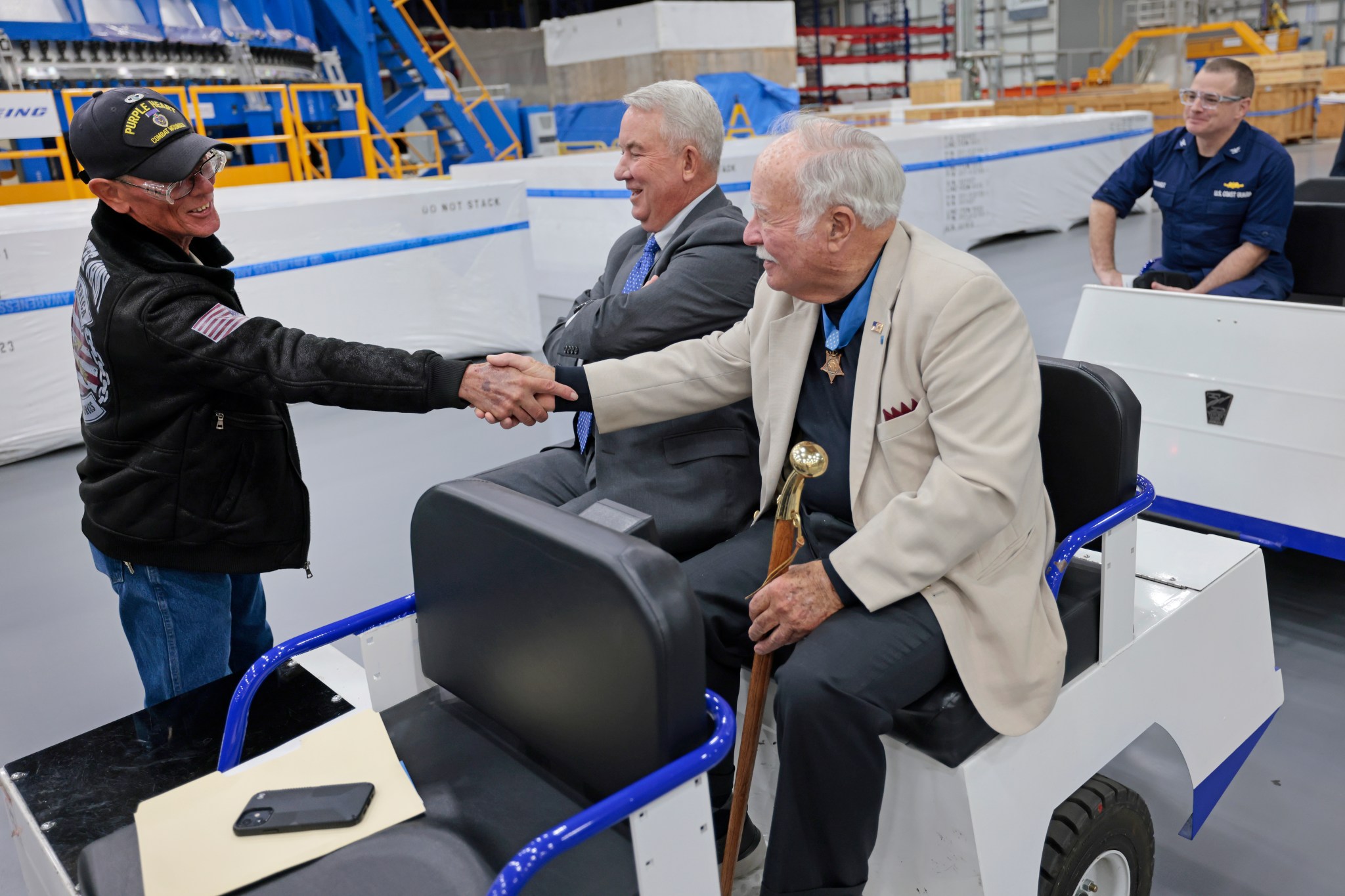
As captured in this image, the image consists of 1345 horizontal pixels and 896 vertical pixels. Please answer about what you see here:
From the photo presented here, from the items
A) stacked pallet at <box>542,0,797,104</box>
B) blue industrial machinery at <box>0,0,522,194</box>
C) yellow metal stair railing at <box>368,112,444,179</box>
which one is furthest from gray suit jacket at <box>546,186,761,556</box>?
stacked pallet at <box>542,0,797,104</box>

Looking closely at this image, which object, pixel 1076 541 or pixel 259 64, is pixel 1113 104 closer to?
pixel 259 64

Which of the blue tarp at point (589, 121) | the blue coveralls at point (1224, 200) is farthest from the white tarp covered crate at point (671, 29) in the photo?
the blue coveralls at point (1224, 200)

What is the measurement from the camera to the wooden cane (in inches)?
59.8

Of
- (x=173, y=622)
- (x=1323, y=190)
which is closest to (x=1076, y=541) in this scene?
(x=173, y=622)

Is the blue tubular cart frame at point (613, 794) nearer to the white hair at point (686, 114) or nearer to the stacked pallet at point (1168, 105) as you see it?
the white hair at point (686, 114)

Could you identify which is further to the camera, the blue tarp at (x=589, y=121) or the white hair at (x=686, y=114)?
the blue tarp at (x=589, y=121)

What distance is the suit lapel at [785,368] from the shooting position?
1650 mm

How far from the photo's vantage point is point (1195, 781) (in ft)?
5.99

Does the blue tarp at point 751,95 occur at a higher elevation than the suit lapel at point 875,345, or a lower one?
higher

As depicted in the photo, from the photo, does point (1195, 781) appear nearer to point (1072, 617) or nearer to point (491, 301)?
point (1072, 617)

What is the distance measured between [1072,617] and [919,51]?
2483cm

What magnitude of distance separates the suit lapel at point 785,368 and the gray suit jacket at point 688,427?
27cm

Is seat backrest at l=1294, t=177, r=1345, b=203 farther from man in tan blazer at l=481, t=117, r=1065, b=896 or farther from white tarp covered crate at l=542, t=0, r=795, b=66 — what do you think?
white tarp covered crate at l=542, t=0, r=795, b=66

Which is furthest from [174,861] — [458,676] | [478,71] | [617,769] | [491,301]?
[478,71]
